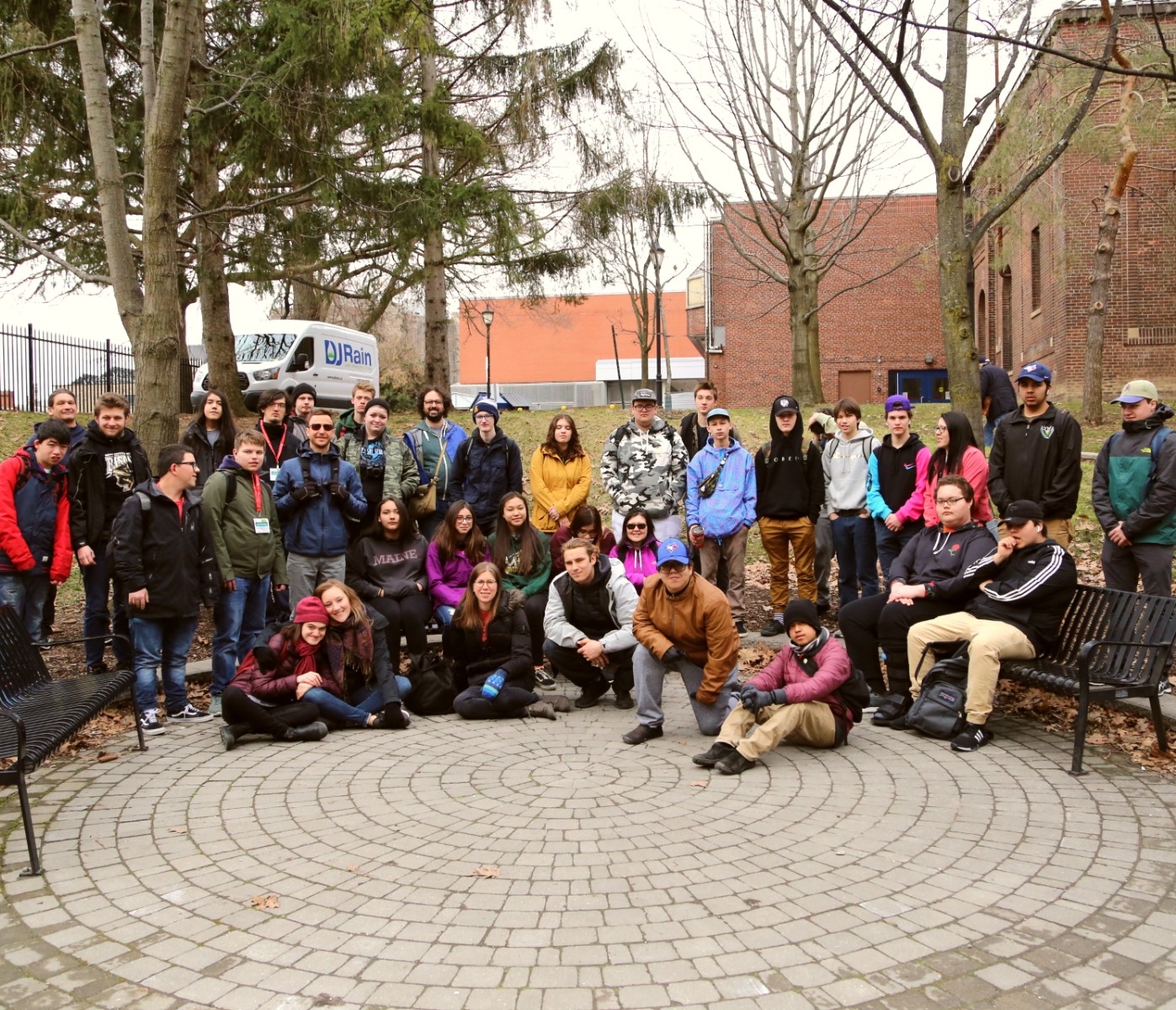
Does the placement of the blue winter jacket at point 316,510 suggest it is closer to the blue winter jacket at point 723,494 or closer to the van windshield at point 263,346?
the blue winter jacket at point 723,494

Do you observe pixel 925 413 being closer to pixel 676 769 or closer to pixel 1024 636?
pixel 1024 636

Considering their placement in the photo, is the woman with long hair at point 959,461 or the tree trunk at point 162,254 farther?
the tree trunk at point 162,254

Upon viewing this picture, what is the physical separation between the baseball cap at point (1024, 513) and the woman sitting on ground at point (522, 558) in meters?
3.41

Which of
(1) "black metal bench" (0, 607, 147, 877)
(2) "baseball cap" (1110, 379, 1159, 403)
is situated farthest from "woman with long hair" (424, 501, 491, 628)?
(2) "baseball cap" (1110, 379, 1159, 403)

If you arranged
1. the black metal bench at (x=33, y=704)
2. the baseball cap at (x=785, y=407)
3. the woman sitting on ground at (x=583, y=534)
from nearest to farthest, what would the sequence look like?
the black metal bench at (x=33, y=704), the woman sitting on ground at (x=583, y=534), the baseball cap at (x=785, y=407)

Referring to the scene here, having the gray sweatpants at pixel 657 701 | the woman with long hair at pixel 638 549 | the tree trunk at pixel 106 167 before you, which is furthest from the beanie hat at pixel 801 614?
the tree trunk at pixel 106 167

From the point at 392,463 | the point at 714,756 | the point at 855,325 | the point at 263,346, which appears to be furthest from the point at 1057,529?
the point at 855,325

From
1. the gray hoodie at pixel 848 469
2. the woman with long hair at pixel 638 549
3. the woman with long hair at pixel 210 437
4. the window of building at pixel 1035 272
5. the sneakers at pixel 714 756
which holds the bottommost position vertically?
the sneakers at pixel 714 756

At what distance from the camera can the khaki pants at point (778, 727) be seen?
545 cm

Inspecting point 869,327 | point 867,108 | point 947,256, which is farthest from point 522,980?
point 869,327

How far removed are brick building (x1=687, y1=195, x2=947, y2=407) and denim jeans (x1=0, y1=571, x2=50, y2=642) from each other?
→ 37.6 metres

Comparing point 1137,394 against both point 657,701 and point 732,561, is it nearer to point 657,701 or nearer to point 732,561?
point 732,561

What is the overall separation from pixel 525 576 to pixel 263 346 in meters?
17.3

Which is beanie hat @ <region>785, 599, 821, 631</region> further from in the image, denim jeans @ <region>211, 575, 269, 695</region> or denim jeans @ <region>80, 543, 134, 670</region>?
denim jeans @ <region>80, 543, 134, 670</region>
